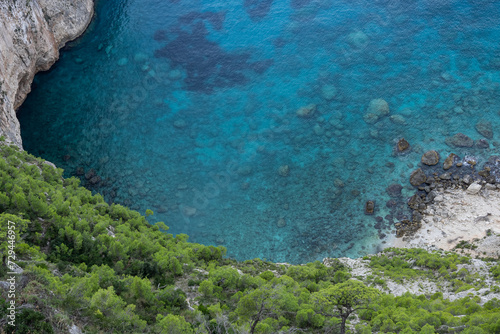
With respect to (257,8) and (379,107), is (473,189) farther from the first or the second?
(257,8)

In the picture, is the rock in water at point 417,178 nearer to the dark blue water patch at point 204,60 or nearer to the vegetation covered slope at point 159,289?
the vegetation covered slope at point 159,289

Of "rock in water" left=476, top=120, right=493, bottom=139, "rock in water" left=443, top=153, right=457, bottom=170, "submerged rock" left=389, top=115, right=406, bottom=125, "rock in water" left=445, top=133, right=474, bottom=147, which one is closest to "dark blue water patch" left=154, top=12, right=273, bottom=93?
"submerged rock" left=389, top=115, right=406, bottom=125

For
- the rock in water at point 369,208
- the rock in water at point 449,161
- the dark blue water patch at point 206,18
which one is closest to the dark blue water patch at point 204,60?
the dark blue water patch at point 206,18

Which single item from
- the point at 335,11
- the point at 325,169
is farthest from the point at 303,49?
the point at 325,169

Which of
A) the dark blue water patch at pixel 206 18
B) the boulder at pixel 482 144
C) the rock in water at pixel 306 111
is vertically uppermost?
the dark blue water patch at pixel 206 18

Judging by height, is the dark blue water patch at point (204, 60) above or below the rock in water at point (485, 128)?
above

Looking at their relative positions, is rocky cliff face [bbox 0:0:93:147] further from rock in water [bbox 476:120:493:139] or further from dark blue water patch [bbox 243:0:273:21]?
rock in water [bbox 476:120:493:139]

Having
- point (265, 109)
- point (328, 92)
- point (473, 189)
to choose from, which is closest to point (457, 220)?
point (473, 189)
